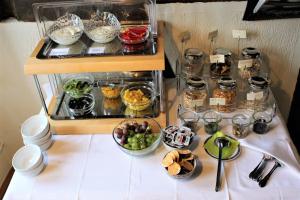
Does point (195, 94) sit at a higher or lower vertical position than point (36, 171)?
higher

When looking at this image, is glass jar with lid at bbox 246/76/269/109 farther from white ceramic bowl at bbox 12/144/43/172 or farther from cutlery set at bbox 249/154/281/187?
white ceramic bowl at bbox 12/144/43/172

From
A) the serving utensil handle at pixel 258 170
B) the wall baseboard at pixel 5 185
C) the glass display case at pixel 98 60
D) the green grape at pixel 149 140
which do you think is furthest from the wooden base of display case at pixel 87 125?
the wall baseboard at pixel 5 185

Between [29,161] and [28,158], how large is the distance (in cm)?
1

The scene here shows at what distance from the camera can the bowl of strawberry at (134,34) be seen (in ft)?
3.59

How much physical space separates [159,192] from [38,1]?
822 mm

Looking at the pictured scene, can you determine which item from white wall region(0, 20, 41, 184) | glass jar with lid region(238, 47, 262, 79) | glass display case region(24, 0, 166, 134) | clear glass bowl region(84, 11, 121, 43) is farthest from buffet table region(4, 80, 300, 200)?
white wall region(0, 20, 41, 184)

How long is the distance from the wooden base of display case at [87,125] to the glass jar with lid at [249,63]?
14.2 inches

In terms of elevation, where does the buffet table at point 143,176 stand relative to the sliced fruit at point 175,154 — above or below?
below

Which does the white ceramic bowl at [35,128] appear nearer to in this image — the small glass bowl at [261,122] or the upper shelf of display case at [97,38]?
the upper shelf of display case at [97,38]

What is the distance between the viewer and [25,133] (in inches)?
42.5

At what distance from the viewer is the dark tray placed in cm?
105

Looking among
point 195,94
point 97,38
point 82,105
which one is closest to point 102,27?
point 97,38

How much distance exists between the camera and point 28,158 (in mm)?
1019

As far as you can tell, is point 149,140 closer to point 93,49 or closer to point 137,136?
point 137,136
